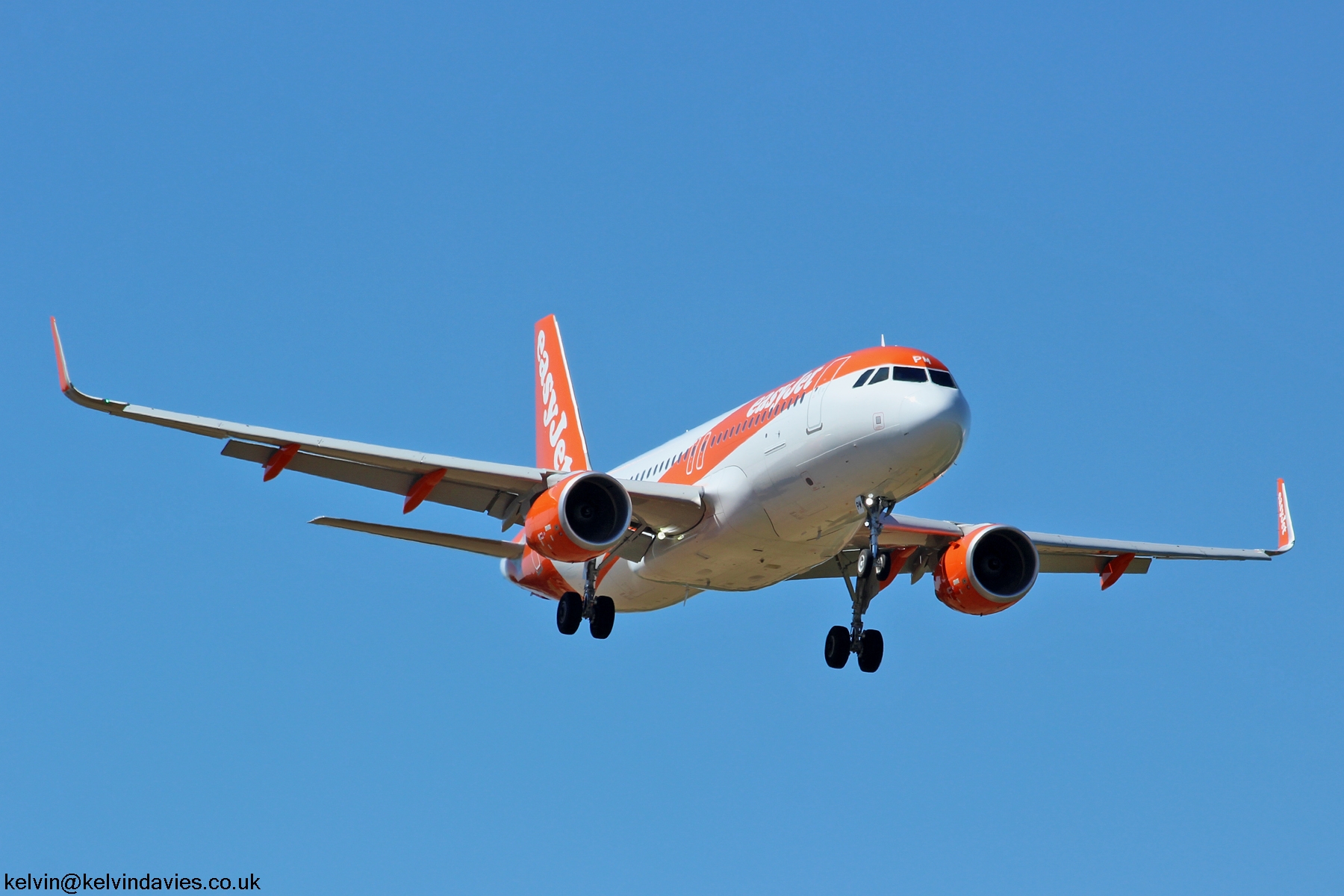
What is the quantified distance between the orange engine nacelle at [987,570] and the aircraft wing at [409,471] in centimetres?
578

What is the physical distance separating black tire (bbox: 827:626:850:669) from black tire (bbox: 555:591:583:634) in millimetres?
5270

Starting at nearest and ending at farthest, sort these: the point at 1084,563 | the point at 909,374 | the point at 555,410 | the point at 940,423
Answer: the point at 940,423 < the point at 909,374 < the point at 1084,563 < the point at 555,410

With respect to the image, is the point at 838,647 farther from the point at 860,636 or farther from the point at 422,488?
the point at 422,488

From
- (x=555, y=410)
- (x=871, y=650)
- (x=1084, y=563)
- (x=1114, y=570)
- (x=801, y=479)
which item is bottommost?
(x=871, y=650)

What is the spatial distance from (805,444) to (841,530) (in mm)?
2245

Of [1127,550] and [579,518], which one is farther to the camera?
[1127,550]

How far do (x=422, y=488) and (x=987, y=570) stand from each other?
38.6 ft

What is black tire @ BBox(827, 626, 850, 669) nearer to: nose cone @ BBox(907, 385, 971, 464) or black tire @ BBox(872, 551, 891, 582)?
black tire @ BBox(872, 551, 891, 582)

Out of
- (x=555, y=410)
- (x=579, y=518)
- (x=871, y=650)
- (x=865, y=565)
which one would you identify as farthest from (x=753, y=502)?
(x=555, y=410)

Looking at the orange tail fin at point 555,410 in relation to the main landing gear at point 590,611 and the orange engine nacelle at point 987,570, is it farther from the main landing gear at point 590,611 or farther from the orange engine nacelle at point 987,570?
the orange engine nacelle at point 987,570

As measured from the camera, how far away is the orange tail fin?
41906 mm

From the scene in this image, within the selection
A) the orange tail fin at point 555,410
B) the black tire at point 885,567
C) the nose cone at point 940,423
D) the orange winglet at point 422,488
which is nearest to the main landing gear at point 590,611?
the orange winglet at point 422,488

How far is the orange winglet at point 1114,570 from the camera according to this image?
37344 millimetres

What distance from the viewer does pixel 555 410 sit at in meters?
44.0
